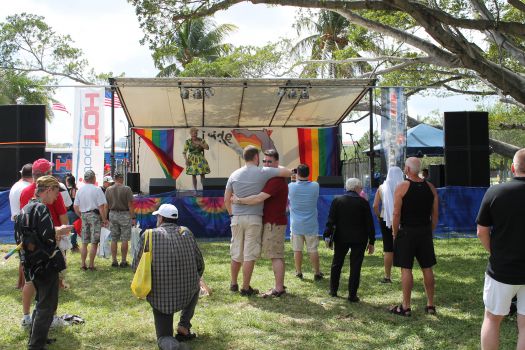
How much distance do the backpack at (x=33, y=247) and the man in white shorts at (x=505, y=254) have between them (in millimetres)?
3242

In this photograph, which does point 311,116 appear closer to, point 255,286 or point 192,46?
point 255,286

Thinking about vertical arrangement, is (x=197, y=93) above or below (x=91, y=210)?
above

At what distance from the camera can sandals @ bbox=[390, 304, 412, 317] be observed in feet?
18.2

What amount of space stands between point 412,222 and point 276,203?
156 centimetres

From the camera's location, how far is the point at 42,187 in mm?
4461

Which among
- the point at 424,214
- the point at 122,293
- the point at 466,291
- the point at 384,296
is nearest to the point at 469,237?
the point at 466,291

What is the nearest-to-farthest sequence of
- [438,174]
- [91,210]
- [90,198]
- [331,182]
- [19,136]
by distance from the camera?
[90,198]
[91,210]
[19,136]
[331,182]
[438,174]

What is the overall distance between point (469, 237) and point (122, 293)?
7934mm

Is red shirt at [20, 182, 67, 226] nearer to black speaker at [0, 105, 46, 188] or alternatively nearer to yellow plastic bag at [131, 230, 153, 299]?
yellow plastic bag at [131, 230, 153, 299]

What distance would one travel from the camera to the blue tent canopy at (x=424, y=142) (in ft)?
62.0

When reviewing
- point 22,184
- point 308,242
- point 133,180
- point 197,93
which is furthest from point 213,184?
point 22,184

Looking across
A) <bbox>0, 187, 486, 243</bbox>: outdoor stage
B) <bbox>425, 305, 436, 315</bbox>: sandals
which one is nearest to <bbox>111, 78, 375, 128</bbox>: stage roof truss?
<bbox>0, 187, 486, 243</bbox>: outdoor stage

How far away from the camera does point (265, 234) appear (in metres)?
6.29

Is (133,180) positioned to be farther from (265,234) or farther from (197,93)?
(265,234)
